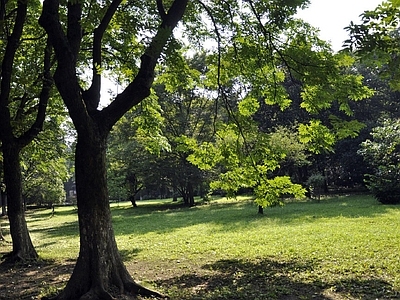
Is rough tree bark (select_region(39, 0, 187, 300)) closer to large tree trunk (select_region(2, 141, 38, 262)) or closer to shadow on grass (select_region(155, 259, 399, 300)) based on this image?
shadow on grass (select_region(155, 259, 399, 300))

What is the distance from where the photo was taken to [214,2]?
9109 millimetres

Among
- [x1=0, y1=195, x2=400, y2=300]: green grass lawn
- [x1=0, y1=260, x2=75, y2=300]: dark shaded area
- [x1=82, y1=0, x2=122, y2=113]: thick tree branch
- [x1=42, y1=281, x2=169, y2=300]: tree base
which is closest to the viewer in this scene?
[x1=42, y1=281, x2=169, y2=300]: tree base

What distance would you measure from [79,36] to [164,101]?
85.2ft

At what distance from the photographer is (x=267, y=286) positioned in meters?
7.08

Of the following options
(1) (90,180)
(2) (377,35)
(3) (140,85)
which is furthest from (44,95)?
(2) (377,35)

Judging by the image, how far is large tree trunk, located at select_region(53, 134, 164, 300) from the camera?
20.8 feet

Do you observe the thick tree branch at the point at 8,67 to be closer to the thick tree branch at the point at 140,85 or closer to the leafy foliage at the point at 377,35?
the thick tree branch at the point at 140,85

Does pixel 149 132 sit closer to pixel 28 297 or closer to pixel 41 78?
pixel 41 78

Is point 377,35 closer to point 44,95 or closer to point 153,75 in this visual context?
point 153,75

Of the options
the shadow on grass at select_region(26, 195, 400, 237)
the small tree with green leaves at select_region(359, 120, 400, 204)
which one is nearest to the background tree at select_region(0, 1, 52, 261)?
the shadow on grass at select_region(26, 195, 400, 237)

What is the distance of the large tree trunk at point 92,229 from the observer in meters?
6.34

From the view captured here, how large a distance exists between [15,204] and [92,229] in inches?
215

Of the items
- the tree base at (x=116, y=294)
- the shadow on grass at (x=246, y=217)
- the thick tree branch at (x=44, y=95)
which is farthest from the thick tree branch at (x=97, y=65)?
the shadow on grass at (x=246, y=217)

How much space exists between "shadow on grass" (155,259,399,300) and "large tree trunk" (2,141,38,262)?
16.4 ft
